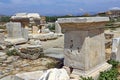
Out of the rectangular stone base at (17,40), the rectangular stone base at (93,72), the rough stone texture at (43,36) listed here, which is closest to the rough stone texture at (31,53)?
the rectangular stone base at (93,72)

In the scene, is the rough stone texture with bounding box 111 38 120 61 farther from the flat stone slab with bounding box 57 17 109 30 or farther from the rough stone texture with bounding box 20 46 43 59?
the rough stone texture with bounding box 20 46 43 59

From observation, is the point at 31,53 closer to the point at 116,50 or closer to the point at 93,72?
the point at 116,50

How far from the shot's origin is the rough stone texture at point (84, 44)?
5527 millimetres

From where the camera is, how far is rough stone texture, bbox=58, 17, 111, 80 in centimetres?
553

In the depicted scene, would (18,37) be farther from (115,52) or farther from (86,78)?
(86,78)

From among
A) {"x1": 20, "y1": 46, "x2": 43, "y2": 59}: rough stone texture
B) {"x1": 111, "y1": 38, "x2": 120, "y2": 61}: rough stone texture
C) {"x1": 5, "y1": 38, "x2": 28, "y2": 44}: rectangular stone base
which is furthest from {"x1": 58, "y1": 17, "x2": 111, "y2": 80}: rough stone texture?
{"x1": 5, "y1": 38, "x2": 28, "y2": 44}: rectangular stone base

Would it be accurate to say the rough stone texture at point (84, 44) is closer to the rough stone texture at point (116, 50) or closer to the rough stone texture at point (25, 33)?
the rough stone texture at point (116, 50)

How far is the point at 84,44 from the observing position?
5.56 m

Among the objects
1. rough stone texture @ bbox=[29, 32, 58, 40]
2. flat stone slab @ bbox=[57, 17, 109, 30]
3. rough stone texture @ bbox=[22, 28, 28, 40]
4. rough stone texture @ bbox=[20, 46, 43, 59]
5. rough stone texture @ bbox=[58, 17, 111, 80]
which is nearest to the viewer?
flat stone slab @ bbox=[57, 17, 109, 30]

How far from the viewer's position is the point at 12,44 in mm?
11859

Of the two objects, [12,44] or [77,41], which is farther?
[12,44]

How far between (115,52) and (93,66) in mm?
1390

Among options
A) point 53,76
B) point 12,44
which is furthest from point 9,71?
point 12,44

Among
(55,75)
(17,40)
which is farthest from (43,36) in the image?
(55,75)
